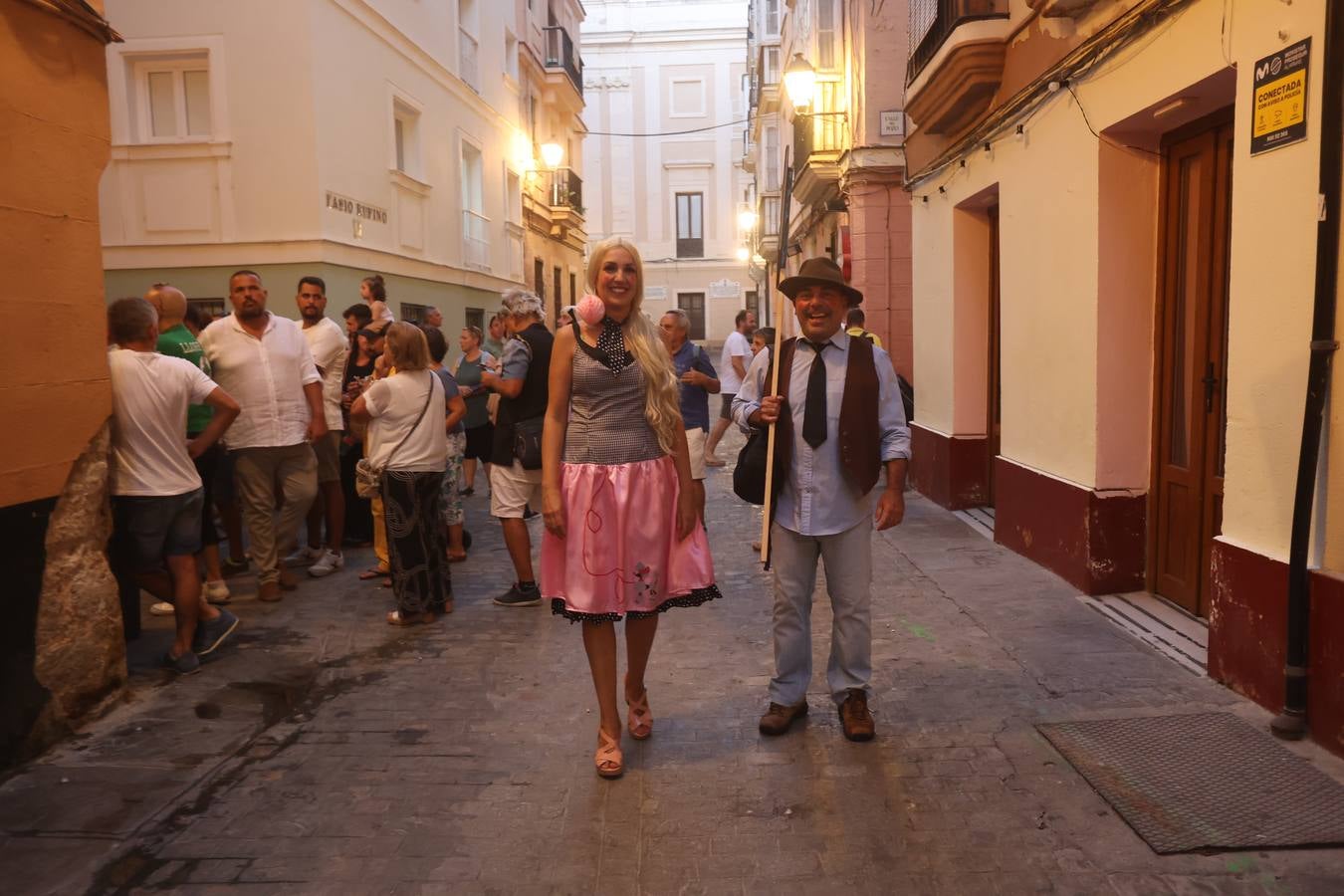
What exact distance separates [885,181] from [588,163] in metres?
31.2

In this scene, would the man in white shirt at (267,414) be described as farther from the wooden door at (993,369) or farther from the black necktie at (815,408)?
the wooden door at (993,369)

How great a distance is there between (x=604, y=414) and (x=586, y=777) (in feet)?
4.32

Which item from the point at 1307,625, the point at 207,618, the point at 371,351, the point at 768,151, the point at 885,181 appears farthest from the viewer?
the point at 768,151

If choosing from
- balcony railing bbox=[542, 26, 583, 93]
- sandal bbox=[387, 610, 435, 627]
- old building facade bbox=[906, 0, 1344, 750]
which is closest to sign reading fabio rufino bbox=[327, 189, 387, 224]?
old building facade bbox=[906, 0, 1344, 750]

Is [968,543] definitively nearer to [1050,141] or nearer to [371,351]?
[1050,141]

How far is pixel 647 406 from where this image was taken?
12.8ft

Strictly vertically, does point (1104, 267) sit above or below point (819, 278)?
above

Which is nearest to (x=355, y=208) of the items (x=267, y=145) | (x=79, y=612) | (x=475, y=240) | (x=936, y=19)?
(x=267, y=145)

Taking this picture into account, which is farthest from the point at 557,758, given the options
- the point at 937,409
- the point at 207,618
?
the point at 937,409

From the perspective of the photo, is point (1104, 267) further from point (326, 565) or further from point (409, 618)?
point (326, 565)

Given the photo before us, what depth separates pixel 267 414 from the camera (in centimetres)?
629

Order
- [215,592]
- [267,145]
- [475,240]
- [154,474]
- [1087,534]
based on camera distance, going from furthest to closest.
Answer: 1. [475,240]
2. [267,145]
3. [215,592]
4. [1087,534]
5. [154,474]

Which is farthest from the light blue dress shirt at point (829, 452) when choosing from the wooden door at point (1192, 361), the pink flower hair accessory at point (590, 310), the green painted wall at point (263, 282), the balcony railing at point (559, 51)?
the balcony railing at point (559, 51)

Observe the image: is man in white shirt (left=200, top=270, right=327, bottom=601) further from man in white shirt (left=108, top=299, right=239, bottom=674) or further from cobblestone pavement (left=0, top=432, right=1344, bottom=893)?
man in white shirt (left=108, top=299, right=239, bottom=674)
